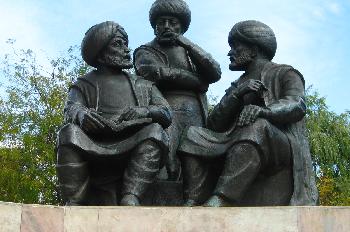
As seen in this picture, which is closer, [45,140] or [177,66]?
[177,66]

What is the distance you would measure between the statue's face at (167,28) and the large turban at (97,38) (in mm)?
756

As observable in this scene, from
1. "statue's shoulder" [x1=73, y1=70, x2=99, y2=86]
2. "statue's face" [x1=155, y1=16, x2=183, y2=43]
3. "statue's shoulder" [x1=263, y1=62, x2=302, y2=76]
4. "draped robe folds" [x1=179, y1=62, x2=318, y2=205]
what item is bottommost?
"draped robe folds" [x1=179, y1=62, x2=318, y2=205]

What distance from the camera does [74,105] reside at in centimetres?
660

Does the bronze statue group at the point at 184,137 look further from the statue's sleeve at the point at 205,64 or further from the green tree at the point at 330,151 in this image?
the green tree at the point at 330,151

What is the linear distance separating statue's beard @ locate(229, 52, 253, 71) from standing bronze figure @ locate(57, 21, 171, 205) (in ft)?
2.70

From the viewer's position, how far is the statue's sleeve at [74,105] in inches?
253

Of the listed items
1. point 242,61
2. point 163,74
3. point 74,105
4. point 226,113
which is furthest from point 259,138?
point 74,105

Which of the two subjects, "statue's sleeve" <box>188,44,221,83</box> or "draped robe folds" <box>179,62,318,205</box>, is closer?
"draped robe folds" <box>179,62,318,205</box>

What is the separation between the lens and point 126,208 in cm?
553

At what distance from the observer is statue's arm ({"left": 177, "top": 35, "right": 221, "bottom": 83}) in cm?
Result: 738

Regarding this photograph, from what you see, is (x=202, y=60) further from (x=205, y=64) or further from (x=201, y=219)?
(x=201, y=219)

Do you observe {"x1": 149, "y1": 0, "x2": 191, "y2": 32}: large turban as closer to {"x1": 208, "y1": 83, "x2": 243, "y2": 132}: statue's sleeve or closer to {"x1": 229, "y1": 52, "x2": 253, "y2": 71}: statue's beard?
{"x1": 229, "y1": 52, "x2": 253, "y2": 71}: statue's beard

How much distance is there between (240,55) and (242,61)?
6cm

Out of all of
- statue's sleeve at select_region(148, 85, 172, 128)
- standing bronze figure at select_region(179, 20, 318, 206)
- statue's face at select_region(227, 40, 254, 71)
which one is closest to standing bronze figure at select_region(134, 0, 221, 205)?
statue's face at select_region(227, 40, 254, 71)
